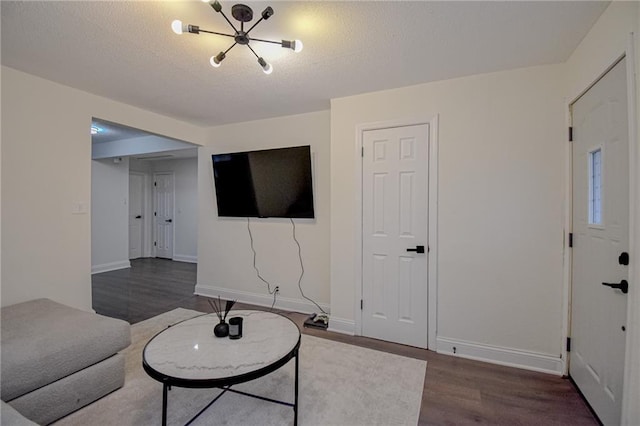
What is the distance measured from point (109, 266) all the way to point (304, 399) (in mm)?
5621

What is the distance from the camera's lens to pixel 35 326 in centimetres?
191

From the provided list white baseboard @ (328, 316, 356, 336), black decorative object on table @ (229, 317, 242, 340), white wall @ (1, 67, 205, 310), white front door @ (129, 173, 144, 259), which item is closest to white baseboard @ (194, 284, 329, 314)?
white baseboard @ (328, 316, 356, 336)

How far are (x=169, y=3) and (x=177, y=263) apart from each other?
238 inches

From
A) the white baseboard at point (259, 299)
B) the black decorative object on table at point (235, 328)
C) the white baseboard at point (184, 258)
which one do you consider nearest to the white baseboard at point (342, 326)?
the white baseboard at point (259, 299)

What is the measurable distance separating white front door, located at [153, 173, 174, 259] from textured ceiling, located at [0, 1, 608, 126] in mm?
4544

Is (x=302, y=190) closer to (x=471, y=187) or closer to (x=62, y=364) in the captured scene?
(x=471, y=187)

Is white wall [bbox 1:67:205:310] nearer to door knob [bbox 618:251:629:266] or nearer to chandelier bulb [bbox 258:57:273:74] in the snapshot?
chandelier bulb [bbox 258:57:273:74]

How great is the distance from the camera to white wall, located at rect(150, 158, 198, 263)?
6888mm

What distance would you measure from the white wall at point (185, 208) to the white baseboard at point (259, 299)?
2855mm

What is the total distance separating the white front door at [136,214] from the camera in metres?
7.09

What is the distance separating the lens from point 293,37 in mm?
1970

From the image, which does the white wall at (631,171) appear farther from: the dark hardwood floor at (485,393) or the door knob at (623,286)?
the dark hardwood floor at (485,393)

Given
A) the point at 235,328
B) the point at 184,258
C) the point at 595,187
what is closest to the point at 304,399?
the point at 235,328

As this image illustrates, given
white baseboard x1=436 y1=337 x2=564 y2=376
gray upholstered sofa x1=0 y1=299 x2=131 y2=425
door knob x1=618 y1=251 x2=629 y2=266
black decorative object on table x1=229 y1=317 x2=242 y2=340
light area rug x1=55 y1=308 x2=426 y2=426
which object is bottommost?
light area rug x1=55 y1=308 x2=426 y2=426
